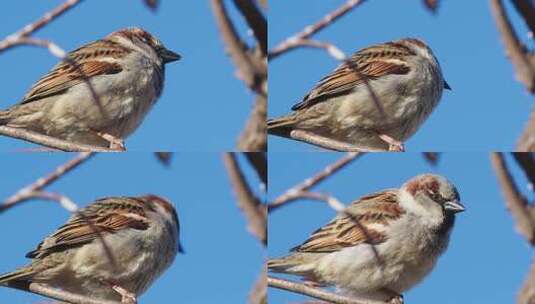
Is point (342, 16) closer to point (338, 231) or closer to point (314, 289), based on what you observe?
point (338, 231)

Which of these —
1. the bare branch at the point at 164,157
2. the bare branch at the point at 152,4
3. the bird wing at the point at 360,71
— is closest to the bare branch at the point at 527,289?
the bird wing at the point at 360,71

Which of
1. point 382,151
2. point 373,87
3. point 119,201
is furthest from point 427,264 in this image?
point 119,201

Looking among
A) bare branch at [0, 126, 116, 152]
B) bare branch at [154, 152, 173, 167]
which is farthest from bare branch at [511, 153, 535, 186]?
bare branch at [0, 126, 116, 152]

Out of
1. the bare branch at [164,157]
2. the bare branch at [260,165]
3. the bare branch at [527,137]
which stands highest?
the bare branch at [164,157]

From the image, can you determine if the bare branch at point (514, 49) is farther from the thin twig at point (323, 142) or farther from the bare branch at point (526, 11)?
the thin twig at point (323, 142)

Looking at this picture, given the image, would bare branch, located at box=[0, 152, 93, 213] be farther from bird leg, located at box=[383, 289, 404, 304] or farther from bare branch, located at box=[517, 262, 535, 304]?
bare branch, located at box=[517, 262, 535, 304]
